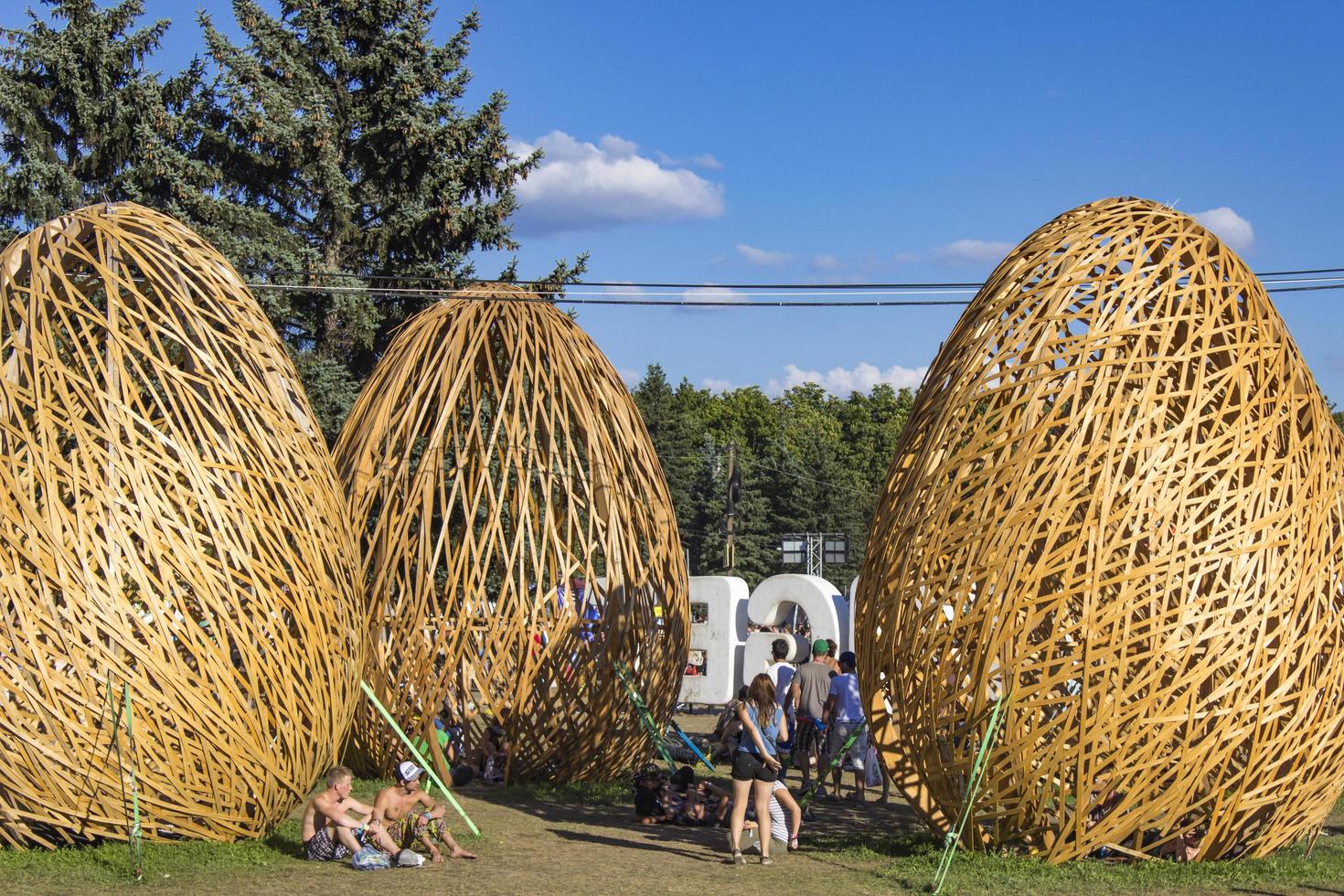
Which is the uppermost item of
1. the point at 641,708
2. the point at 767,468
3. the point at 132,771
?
the point at 767,468

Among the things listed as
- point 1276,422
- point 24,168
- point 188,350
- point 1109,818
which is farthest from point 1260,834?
point 24,168

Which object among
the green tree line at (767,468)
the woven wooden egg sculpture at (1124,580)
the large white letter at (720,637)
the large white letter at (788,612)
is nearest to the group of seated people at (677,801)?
the woven wooden egg sculpture at (1124,580)

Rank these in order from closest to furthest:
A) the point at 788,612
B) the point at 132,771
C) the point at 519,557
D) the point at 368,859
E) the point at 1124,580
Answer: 1. the point at 1124,580
2. the point at 132,771
3. the point at 368,859
4. the point at 519,557
5. the point at 788,612

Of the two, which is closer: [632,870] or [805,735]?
[632,870]

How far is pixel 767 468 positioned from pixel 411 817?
64559 mm

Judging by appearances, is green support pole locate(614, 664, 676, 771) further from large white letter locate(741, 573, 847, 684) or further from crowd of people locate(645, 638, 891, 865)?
large white letter locate(741, 573, 847, 684)

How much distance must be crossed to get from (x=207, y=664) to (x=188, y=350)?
219cm

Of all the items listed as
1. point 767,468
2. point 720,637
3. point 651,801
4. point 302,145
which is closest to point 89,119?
point 302,145

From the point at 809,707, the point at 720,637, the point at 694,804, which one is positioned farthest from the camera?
the point at 720,637

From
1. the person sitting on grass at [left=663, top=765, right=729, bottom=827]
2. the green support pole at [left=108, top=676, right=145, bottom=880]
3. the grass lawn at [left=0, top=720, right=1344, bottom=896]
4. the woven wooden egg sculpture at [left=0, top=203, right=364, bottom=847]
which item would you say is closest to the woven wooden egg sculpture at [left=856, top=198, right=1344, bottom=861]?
the grass lawn at [left=0, top=720, right=1344, bottom=896]

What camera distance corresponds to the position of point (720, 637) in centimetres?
2058

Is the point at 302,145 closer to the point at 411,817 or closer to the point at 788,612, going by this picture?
the point at 788,612

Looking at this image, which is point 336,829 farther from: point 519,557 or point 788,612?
point 788,612

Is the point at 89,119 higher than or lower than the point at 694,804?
higher
